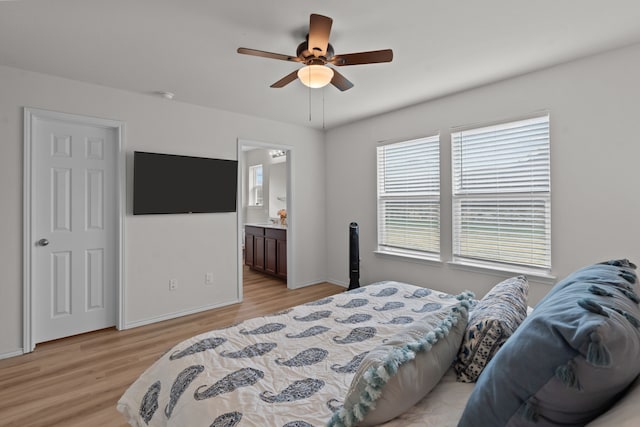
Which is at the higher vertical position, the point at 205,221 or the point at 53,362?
the point at 205,221

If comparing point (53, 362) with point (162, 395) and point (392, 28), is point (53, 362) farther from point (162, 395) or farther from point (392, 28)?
point (392, 28)

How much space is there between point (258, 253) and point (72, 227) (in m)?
3.05

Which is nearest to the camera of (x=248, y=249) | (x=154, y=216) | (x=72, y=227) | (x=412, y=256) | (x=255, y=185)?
(x=72, y=227)

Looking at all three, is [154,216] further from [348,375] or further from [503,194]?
[503,194]

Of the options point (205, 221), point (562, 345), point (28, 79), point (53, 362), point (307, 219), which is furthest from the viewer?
point (307, 219)

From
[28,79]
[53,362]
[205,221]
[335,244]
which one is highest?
[28,79]

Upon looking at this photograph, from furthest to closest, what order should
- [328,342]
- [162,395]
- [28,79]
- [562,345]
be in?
[28,79] < [328,342] < [162,395] < [562,345]

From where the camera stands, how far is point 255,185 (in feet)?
24.8

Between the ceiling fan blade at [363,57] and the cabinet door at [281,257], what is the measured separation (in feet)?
11.1

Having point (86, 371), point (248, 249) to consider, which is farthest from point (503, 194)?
point (248, 249)

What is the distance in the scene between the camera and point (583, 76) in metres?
2.72

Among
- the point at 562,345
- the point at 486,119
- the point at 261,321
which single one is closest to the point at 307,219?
the point at 486,119

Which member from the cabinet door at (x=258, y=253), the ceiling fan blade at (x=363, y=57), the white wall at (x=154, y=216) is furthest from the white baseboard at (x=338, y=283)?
the ceiling fan blade at (x=363, y=57)

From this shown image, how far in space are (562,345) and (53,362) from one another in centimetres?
359
